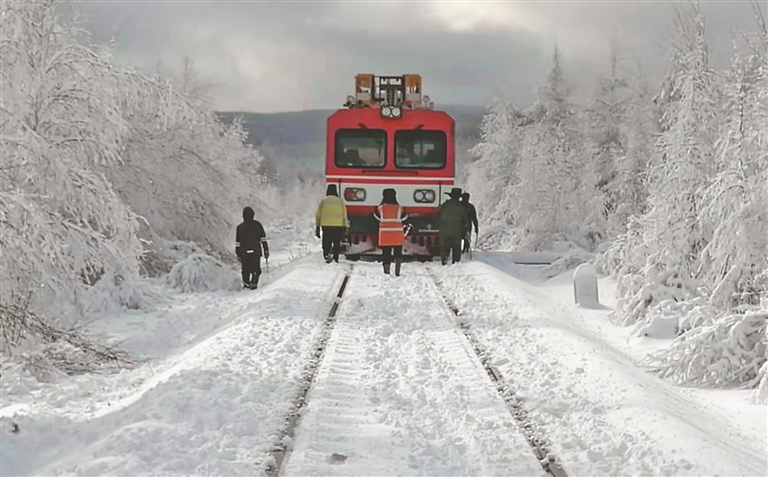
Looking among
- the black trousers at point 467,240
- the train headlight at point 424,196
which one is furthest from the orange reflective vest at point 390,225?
the train headlight at point 424,196

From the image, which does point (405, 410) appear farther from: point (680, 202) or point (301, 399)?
point (680, 202)

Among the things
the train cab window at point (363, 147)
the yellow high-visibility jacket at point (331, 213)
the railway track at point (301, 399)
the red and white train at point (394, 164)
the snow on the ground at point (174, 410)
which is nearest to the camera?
the railway track at point (301, 399)

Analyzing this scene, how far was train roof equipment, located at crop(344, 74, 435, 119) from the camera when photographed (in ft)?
68.7

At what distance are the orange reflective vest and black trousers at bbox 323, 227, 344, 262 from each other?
187 cm

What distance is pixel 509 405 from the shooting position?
22.9 ft

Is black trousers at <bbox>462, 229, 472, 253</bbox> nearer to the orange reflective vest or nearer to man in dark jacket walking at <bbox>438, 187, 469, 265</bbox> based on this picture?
man in dark jacket walking at <bbox>438, 187, 469, 265</bbox>

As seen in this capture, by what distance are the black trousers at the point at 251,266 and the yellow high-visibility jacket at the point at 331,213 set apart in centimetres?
163

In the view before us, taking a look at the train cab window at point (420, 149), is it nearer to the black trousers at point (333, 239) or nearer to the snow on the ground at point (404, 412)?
the black trousers at point (333, 239)

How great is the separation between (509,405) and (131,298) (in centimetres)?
1014

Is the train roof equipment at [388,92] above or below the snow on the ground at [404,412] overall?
above

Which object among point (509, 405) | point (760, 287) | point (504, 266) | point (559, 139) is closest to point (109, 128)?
point (509, 405)

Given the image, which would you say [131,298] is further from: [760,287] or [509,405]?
[760,287]

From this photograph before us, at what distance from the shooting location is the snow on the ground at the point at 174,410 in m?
5.60

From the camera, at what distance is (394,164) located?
1983 cm
